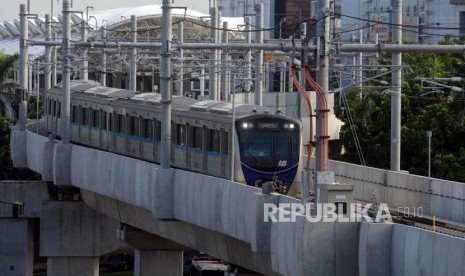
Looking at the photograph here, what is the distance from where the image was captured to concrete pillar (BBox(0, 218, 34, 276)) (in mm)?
53906

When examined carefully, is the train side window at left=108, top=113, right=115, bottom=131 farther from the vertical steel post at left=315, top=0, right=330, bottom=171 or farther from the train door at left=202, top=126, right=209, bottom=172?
the vertical steel post at left=315, top=0, right=330, bottom=171

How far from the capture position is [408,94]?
6059 cm

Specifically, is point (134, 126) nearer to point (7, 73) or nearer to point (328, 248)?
point (328, 248)

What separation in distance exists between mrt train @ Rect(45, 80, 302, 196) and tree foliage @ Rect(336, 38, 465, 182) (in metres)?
9.63

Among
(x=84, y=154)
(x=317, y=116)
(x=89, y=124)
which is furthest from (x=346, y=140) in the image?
(x=317, y=116)

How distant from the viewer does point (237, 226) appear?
3020 centimetres

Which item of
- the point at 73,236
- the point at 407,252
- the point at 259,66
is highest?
the point at 259,66

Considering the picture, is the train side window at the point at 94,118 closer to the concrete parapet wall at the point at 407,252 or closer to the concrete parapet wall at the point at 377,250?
the concrete parapet wall at the point at 407,252

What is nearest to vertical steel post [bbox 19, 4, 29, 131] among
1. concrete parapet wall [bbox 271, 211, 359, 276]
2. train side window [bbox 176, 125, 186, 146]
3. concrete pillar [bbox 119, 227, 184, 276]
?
concrete pillar [bbox 119, 227, 184, 276]

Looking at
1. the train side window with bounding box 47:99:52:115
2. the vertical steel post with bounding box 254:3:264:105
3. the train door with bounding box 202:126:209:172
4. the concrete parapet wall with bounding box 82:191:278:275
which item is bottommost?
the concrete parapet wall with bounding box 82:191:278:275

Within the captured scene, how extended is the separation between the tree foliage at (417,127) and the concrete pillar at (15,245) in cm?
1227

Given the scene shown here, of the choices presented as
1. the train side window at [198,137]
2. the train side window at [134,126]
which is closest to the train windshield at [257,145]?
the train side window at [198,137]

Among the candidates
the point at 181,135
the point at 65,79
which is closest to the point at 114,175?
the point at 181,135

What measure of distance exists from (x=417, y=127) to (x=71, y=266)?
13607mm
